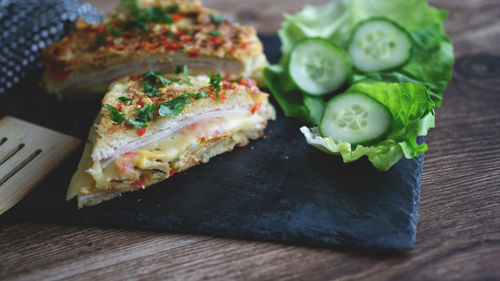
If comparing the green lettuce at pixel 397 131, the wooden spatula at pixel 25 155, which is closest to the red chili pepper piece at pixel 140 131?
the wooden spatula at pixel 25 155

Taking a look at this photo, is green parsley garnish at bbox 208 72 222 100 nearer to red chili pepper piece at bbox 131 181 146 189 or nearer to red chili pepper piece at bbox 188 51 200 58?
red chili pepper piece at bbox 188 51 200 58

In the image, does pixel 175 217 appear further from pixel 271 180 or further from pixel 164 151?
pixel 271 180

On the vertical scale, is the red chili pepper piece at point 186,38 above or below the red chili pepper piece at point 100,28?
below

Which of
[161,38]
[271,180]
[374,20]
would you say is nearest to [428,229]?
[271,180]

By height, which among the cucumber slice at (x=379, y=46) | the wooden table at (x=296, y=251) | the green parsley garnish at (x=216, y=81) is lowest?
the wooden table at (x=296, y=251)

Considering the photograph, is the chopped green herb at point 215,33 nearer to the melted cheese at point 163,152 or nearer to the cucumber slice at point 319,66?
the cucumber slice at point 319,66

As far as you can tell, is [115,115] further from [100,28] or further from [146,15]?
[146,15]

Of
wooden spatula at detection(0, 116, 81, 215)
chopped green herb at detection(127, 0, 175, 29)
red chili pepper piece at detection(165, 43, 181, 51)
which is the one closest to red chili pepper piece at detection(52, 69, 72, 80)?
wooden spatula at detection(0, 116, 81, 215)
